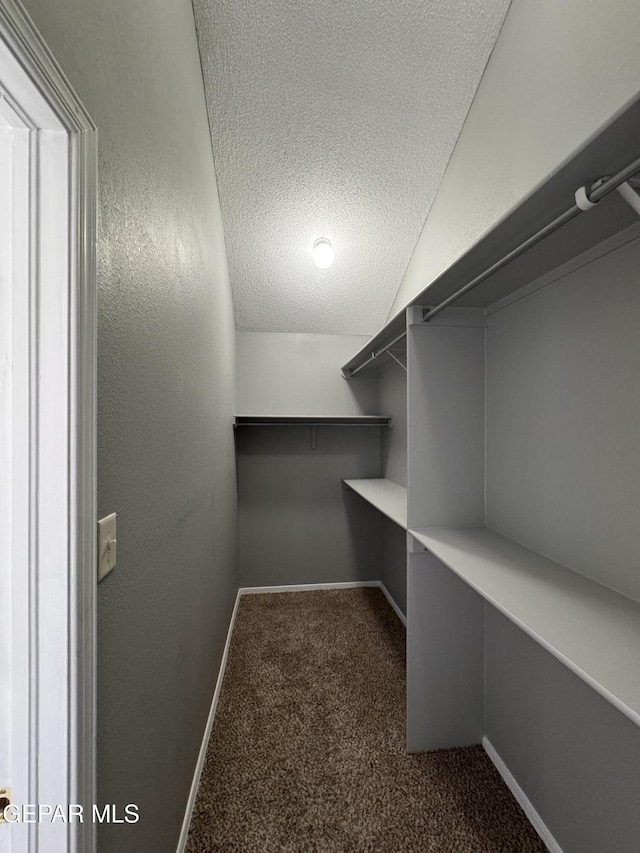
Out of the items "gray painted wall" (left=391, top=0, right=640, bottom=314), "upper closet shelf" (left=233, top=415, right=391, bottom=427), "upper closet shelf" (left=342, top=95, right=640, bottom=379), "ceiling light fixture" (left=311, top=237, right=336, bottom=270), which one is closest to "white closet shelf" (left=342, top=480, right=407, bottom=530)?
"upper closet shelf" (left=233, top=415, right=391, bottom=427)

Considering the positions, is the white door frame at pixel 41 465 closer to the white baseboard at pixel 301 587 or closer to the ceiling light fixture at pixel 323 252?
the ceiling light fixture at pixel 323 252

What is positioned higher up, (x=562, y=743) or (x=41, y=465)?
(x=41, y=465)

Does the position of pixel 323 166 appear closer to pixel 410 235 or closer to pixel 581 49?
pixel 410 235

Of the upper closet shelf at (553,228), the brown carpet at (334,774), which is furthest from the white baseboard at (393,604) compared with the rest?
the upper closet shelf at (553,228)

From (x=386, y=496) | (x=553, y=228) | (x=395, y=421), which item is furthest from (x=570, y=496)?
(x=395, y=421)

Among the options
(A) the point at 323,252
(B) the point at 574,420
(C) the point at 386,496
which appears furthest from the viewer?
(C) the point at 386,496

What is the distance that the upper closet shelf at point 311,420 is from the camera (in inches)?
101

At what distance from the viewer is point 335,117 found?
1.57 meters

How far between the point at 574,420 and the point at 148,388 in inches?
48.8

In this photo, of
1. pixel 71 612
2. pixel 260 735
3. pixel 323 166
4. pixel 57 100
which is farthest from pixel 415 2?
pixel 260 735

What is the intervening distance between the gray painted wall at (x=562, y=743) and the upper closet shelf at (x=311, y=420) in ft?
5.10

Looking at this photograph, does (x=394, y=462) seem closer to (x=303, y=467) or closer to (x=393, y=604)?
(x=303, y=467)

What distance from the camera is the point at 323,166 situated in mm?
1749

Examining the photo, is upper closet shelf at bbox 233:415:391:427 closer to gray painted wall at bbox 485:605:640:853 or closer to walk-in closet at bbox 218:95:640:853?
walk-in closet at bbox 218:95:640:853
